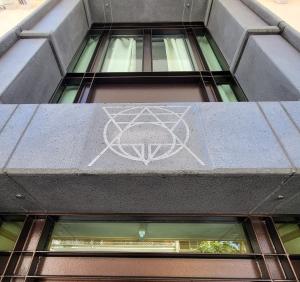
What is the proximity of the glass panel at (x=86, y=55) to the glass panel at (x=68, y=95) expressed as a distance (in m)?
0.80

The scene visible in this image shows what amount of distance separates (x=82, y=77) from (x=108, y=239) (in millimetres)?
3464

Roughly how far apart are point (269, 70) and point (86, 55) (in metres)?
4.53

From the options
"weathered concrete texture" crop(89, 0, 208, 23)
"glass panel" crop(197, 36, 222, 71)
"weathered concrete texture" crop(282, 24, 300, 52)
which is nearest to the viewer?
"weathered concrete texture" crop(282, 24, 300, 52)

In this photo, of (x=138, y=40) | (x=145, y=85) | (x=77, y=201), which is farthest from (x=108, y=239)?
(x=138, y=40)

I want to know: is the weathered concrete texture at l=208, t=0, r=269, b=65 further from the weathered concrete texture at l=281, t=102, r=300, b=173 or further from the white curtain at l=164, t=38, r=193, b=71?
the weathered concrete texture at l=281, t=102, r=300, b=173

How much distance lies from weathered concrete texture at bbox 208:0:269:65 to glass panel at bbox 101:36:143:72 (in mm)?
2026

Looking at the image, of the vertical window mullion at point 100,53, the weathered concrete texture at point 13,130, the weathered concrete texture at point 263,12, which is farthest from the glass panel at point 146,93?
the weathered concrete texture at point 263,12

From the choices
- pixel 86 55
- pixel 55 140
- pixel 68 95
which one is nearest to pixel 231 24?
pixel 86 55

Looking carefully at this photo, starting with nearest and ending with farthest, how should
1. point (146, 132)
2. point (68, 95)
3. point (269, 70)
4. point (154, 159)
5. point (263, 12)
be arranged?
point (154, 159)
point (146, 132)
point (269, 70)
point (68, 95)
point (263, 12)

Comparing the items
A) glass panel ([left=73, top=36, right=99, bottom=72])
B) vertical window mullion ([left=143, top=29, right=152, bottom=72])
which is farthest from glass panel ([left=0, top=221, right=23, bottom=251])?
vertical window mullion ([left=143, top=29, right=152, bottom=72])

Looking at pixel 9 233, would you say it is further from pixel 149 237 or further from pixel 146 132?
pixel 146 132

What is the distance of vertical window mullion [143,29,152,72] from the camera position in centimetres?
576

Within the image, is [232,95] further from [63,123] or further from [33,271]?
[33,271]

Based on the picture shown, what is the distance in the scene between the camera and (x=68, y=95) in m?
5.11
